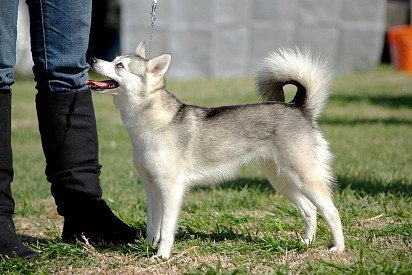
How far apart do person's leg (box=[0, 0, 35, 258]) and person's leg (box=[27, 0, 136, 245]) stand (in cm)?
17

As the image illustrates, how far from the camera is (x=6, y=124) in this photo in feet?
12.6

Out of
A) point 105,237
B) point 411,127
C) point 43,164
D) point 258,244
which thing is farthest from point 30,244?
point 411,127

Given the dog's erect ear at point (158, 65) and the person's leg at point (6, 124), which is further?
the dog's erect ear at point (158, 65)

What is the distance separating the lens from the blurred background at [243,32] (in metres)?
14.7

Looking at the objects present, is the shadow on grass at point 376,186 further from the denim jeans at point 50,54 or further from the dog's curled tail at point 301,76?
the denim jeans at point 50,54

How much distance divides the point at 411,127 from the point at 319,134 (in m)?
5.14

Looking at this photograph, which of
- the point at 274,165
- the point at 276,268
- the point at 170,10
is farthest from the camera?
the point at 170,10

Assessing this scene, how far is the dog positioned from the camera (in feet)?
12.4

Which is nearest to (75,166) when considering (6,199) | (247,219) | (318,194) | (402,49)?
(6,199)

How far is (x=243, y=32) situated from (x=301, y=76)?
11.3 m

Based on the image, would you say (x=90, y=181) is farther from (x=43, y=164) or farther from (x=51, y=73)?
(x=43, y=164)

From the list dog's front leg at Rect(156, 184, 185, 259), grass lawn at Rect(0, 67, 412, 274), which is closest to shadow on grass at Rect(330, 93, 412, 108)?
grass lawn at Rect(0, 67, 412, 274)

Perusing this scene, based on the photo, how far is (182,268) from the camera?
3.55 m

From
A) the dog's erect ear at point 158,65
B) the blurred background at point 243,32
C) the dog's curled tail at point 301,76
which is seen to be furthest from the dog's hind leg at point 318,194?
the blurred background at point 243,32
